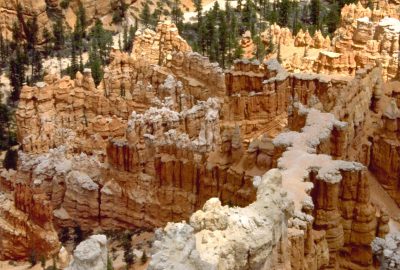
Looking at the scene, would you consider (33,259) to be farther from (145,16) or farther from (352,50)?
(145,16)

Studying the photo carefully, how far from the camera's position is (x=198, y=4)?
52.1 metres

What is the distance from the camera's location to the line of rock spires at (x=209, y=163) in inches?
390

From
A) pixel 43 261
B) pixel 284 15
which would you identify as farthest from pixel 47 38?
pixel 43 261

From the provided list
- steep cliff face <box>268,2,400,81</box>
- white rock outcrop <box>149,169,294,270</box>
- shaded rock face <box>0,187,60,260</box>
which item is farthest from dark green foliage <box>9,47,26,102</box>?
white rock outcrop <box>149,169,294,270</box>

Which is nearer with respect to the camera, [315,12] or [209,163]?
[209,163]

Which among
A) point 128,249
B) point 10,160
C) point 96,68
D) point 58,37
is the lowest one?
point 10,160

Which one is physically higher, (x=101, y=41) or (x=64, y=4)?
(x=64, y=4)

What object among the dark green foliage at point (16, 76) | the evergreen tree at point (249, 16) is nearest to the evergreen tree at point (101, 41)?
the dark green foliage at point (16, 76)

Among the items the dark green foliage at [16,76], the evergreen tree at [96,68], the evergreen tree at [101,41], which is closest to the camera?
the evergreen tree at [96,68]

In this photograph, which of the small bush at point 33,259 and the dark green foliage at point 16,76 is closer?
the small bush at point 33,259

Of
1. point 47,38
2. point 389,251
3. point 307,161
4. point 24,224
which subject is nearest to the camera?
point 389,251

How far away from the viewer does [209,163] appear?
1795cm

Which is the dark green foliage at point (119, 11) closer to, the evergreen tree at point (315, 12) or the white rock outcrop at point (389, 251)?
the evergreen tree at point (315, 12)

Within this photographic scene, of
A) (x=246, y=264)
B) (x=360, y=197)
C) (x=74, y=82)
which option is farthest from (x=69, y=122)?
(x=246, y=264)
